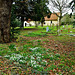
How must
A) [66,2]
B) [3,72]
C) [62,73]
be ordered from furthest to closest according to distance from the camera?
[66,2], [62,73], [3,72]

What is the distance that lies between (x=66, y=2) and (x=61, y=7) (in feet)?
4.69

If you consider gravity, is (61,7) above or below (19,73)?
above

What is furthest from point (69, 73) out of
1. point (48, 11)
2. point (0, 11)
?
point (48, 11)

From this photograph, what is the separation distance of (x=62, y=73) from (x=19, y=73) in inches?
61.8

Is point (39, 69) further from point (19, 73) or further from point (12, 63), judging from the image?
point (12, 63)

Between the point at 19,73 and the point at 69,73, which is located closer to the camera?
the point at 19,73

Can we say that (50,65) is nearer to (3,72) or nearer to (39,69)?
(39,69)

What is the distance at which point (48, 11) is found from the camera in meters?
24.1

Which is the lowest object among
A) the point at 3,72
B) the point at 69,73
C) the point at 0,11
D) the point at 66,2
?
the point at 69,73

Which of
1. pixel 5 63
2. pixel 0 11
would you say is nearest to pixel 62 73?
pixel 5 63

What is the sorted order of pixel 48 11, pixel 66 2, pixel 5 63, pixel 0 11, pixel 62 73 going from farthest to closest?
pixel 48 11 → pixel 66 2 → pixel 0 11 → pixel 5 63 → pixel 62 73

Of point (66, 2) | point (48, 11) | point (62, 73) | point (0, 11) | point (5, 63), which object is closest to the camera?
point (62, 73)

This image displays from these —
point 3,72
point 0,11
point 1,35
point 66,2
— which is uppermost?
point 66,2

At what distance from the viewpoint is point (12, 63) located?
163 inches
